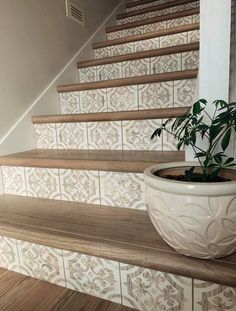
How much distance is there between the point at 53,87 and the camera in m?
1.63

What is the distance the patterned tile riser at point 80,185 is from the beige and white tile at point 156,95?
556 mm

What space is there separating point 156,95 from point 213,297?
0.99m

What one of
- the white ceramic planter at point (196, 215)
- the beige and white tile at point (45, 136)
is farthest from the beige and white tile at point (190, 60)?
the white ceramic planter at point (196, 215)

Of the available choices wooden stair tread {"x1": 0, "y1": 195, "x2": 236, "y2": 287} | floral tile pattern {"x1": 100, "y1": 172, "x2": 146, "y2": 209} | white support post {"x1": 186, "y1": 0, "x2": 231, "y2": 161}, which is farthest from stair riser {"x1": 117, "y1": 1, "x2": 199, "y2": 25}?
wooden stair tread {"x1": 0, "y1": 195, "x2": 236, "y2": 287}

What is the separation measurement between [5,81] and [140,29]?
136 cm

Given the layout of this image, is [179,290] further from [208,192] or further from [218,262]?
[208,192]

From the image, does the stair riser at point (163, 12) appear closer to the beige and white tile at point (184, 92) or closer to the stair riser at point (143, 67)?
the stair riser at point (143, 67)

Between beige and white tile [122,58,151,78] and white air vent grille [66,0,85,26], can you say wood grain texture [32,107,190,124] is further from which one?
white air vent grille [66,0,85,26]

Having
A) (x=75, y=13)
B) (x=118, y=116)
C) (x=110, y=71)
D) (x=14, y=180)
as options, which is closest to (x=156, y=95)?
(x=118, y=116)

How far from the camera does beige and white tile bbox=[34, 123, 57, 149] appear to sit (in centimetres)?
139

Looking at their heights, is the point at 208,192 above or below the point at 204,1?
below

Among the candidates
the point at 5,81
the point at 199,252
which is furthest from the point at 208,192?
the point at 5,81

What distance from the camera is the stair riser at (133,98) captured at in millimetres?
1321

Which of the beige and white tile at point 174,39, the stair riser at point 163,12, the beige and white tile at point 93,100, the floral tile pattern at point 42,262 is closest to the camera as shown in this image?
the floral tile pattern at point 42,262
